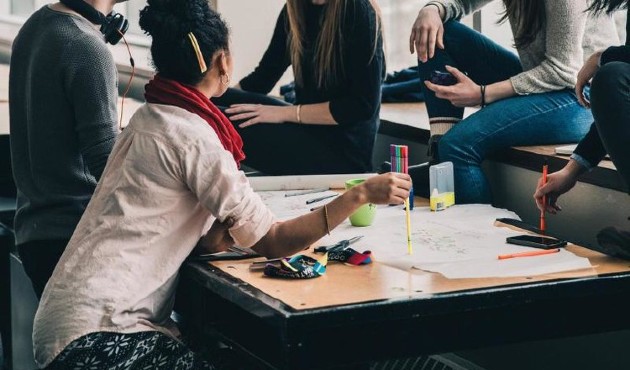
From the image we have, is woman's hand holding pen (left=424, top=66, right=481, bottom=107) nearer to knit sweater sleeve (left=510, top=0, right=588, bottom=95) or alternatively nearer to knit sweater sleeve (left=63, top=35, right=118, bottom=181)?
knit sweater sleeve (left=510, top=0, right=588, bottom=95)

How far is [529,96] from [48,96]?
3.70ft

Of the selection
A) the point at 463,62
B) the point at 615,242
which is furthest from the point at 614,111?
the point at 463,62

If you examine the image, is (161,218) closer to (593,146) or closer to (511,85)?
(593,146)

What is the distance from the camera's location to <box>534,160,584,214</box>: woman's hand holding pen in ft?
6.74

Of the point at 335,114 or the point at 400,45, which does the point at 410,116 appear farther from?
the point at 400,45

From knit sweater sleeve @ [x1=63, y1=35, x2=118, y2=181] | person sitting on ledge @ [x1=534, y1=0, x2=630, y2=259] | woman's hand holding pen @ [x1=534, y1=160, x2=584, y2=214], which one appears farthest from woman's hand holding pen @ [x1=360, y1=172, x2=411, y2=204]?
knit sweater sleeve @ [x1=63, y1=35, x2=118, y2=181]

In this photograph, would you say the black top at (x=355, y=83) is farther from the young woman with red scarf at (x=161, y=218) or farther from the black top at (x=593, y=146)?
the young woman with red scarf at (x=161, y=218)

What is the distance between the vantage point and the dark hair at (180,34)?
1751 mm

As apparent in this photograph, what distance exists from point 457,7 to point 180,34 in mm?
1082

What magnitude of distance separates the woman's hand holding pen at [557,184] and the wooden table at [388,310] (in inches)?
Answer: 13.8

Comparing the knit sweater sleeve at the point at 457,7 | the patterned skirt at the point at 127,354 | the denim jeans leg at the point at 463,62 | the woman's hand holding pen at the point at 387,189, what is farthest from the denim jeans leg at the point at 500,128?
the patterned skirt at the point at 127,354

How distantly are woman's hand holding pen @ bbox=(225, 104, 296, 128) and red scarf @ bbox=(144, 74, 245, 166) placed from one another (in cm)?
112

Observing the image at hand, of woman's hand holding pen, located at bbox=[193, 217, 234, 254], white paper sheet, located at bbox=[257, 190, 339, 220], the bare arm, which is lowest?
white paper sheet, located at bbox=[257, 190, 339, 220]

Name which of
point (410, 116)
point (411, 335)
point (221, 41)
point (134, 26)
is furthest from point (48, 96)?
point (134, 26)
